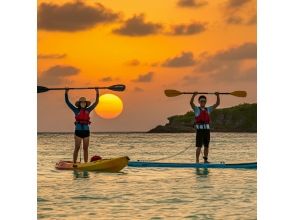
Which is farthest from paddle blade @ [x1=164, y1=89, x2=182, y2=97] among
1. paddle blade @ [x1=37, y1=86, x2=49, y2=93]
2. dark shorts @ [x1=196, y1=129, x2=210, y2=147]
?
paddle blade @ [x1=37, y1=86, x2=49, y2=93]

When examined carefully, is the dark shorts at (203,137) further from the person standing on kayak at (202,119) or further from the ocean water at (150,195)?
the ocean water at (150,195)

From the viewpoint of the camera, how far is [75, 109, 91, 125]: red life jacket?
1719cm

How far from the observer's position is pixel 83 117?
17.2 m

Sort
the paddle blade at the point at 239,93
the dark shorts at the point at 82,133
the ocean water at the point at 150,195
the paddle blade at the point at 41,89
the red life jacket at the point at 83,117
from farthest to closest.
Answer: the paddle blade at the point at 239,93 < the dark shorts at the point at 82,133 < the red life jacket at the point at 83,117 < the paddle blade at the point at 41,89 < the ocean water at the point at 150,195

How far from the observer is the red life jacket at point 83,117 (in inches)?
677

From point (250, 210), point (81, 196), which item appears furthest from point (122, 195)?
point (250, 210)

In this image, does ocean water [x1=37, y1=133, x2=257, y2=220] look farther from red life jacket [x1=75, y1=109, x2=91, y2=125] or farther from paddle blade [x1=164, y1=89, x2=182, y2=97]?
paddle blade [x1=164, y1=89, x2=182, y2=97]

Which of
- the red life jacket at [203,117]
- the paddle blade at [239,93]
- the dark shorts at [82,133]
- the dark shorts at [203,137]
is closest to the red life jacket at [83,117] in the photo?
the dark shorts at [82,133]

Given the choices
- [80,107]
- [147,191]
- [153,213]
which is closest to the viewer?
[153,213]

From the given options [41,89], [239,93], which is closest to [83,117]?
[41,89]

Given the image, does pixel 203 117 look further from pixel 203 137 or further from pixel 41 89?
pixel 41 89
